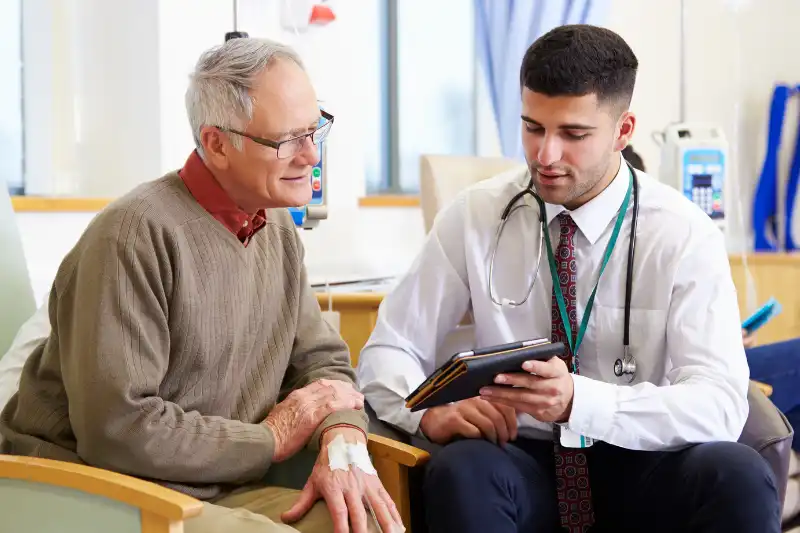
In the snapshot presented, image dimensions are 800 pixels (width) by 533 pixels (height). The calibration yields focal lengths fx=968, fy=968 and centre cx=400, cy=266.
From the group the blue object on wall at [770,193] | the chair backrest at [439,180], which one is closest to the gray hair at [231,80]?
the chair backrest at [439,180]

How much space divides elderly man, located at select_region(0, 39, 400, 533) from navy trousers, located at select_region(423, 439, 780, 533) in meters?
0.13

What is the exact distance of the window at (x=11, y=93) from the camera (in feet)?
8.81

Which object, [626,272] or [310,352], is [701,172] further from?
[310,352]

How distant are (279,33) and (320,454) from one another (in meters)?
1.79

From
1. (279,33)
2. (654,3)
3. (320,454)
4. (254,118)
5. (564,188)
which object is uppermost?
(654,3)

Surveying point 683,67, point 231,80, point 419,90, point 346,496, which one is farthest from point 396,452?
point 683,67

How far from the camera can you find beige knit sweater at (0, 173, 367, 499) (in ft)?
4.61

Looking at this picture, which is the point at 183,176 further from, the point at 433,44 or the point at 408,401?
the point at 433,44

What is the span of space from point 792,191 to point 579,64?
10.9ft

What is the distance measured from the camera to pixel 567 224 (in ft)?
6.24

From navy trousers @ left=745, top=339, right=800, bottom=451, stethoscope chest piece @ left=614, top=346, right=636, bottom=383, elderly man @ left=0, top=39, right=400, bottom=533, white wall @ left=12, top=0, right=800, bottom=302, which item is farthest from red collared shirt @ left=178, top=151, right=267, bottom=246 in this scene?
navy trousers @ left=745, top=339, right=800, bottom=451

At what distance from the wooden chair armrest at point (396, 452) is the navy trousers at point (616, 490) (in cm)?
3

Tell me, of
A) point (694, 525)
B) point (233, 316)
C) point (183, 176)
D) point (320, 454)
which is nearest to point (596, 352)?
point (694, 525)

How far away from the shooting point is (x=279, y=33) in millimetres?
3041
